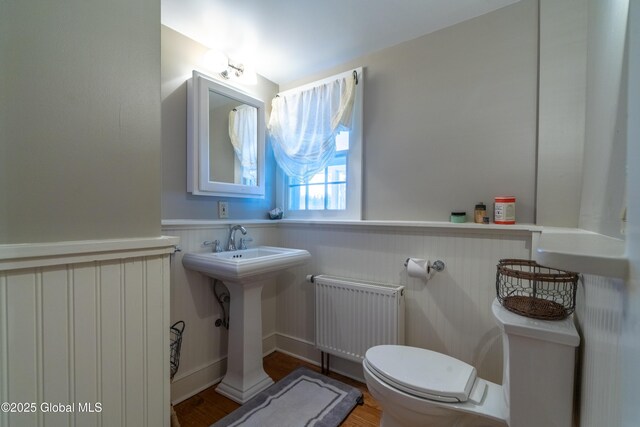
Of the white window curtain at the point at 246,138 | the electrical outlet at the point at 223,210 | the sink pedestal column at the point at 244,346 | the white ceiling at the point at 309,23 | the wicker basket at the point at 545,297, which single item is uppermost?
the white ceiling at the point at 309,23

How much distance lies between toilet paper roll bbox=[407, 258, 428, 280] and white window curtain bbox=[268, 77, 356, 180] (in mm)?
922

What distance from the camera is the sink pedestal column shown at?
1.63m

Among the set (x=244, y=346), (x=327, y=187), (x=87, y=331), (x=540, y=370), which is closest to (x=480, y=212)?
(x=540, y=370)

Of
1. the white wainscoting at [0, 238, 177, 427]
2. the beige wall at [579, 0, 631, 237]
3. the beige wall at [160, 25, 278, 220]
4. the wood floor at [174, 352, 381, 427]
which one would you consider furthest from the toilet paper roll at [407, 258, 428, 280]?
the beige wall at [160, 25, 278, 220]

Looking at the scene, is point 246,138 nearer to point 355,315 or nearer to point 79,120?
point 79,120

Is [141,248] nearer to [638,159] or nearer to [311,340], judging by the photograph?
[638,159]

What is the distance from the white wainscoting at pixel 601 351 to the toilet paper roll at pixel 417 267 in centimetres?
70

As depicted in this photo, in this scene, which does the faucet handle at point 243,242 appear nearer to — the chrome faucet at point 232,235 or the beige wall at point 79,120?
the chrome faucet at point 232,235

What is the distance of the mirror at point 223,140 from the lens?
168 cm

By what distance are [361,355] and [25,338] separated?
155 cm

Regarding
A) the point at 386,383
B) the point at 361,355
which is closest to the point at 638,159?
the point at 386,383

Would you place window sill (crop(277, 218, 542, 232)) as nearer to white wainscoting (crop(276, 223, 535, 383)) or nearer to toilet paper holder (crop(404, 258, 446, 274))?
white wainscoting (crop(276, 223, 535, 383))

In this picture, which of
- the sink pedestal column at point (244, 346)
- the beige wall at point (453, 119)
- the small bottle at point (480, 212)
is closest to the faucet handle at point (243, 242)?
the sink pedestal column at point (244, 346)

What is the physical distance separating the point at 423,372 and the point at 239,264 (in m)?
1.00
